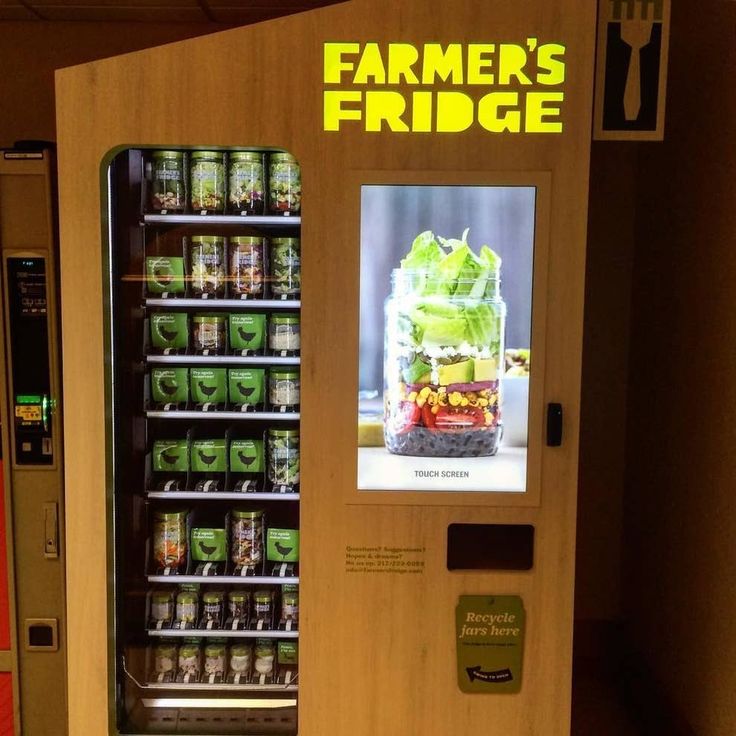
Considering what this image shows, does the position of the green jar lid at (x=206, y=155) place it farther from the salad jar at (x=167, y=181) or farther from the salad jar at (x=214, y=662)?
the salad jar at (x=214, y=662)

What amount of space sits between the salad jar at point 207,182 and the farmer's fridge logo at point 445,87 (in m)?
0.40

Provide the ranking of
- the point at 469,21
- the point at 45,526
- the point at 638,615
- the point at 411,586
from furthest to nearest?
1. the point at 638,615
2. the point at 45,526
3. the point at 411,586
4. the point at 469,21

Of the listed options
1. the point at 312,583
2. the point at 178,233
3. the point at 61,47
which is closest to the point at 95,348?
the point at 178,233

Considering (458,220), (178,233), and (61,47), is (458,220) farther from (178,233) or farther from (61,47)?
(61,47)

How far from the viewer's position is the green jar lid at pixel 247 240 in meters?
2.28

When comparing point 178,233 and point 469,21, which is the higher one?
point 469,21

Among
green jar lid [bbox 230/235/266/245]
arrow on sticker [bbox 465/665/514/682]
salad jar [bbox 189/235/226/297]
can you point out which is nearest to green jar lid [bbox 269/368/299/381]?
salad jar [bbox 189/235/226/297]

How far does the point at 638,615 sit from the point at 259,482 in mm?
1876

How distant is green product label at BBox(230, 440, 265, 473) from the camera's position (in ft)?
7.68

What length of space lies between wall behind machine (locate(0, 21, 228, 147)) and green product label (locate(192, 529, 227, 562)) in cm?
203

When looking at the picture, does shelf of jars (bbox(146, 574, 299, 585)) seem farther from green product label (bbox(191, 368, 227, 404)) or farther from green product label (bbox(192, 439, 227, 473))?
green product label (bbox(191, 368, 227, 404))

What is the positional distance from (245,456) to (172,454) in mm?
239

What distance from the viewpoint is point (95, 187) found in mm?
2055

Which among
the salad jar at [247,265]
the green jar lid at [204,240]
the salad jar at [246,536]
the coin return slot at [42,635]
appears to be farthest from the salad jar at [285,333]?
the coin return slot at [42,635]
